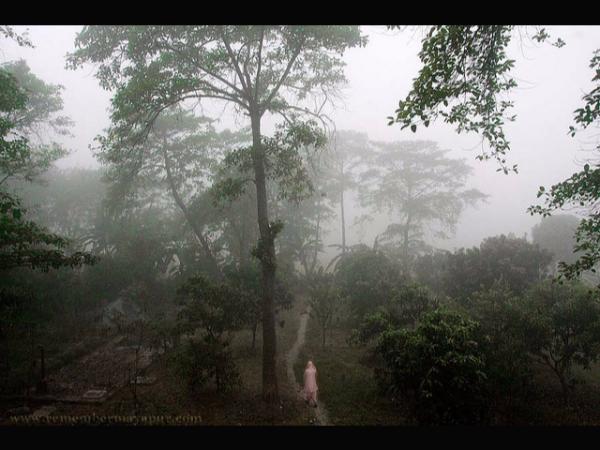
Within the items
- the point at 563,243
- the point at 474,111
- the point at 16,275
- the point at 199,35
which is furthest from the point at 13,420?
the point at 563,243

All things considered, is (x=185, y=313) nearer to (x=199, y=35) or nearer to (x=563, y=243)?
(x=199, y=35)

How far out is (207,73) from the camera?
11398mm

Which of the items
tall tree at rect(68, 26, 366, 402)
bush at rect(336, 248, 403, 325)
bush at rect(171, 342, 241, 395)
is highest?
tall tree at rect(68, 26, 366, 402)


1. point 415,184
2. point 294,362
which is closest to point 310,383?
point 294,362

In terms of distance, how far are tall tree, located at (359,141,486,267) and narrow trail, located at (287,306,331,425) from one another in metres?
12.8

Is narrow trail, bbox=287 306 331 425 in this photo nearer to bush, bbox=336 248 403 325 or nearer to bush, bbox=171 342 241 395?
bush, bbox=171 342 241 395

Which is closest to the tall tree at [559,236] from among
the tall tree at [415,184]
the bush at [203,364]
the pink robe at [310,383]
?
the tall tree at [415,184]

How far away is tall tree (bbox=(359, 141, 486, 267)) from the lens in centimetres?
2872

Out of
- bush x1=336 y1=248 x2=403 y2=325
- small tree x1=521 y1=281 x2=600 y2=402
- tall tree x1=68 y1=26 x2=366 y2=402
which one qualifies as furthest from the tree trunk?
small tree x1=521 y1=281 x2=600 y2=402

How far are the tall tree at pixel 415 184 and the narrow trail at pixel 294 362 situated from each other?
12.8 metres

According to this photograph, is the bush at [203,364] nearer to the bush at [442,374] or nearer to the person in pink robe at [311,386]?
the person in pink robe at [311,386]

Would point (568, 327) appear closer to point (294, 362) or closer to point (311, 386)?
point (311, 386)

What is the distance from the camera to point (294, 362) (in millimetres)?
13805

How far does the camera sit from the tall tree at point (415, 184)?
28.7 metres
